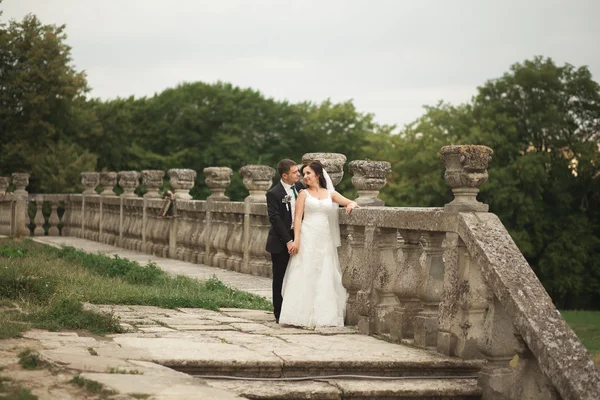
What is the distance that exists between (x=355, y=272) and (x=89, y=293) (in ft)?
10.8

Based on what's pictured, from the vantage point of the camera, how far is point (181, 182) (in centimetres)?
1977

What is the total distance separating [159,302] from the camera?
37.6 ft

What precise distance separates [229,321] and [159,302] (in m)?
1.58

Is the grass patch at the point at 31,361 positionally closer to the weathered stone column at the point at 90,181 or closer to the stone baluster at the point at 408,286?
the stone baluster at the point at 408,286

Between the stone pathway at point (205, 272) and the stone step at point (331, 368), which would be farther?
the stone pathway at point (205, 272)

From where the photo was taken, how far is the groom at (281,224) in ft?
34.6

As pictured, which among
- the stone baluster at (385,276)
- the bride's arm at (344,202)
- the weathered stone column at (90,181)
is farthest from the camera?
the weathered stone column at (90,181)

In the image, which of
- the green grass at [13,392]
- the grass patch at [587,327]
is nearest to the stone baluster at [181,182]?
the green grass at [13,392]

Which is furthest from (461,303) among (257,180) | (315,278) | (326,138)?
(326,138)

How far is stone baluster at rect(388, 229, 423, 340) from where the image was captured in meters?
8.88

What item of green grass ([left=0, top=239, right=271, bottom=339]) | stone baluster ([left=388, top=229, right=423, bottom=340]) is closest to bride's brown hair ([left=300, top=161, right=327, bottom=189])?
green grass ([left=0, top=239, right=271, bottom=339])

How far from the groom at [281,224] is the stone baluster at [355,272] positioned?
0.71 metres

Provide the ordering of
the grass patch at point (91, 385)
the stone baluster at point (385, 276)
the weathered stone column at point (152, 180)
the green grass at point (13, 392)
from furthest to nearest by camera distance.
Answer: the weathered stone column at point (152, 180) → the stone baluster at point (385, 276) → the grass patch at point (91, 385) → the green grass at point (13, 392)

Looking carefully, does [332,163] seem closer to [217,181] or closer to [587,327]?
[217,181]
